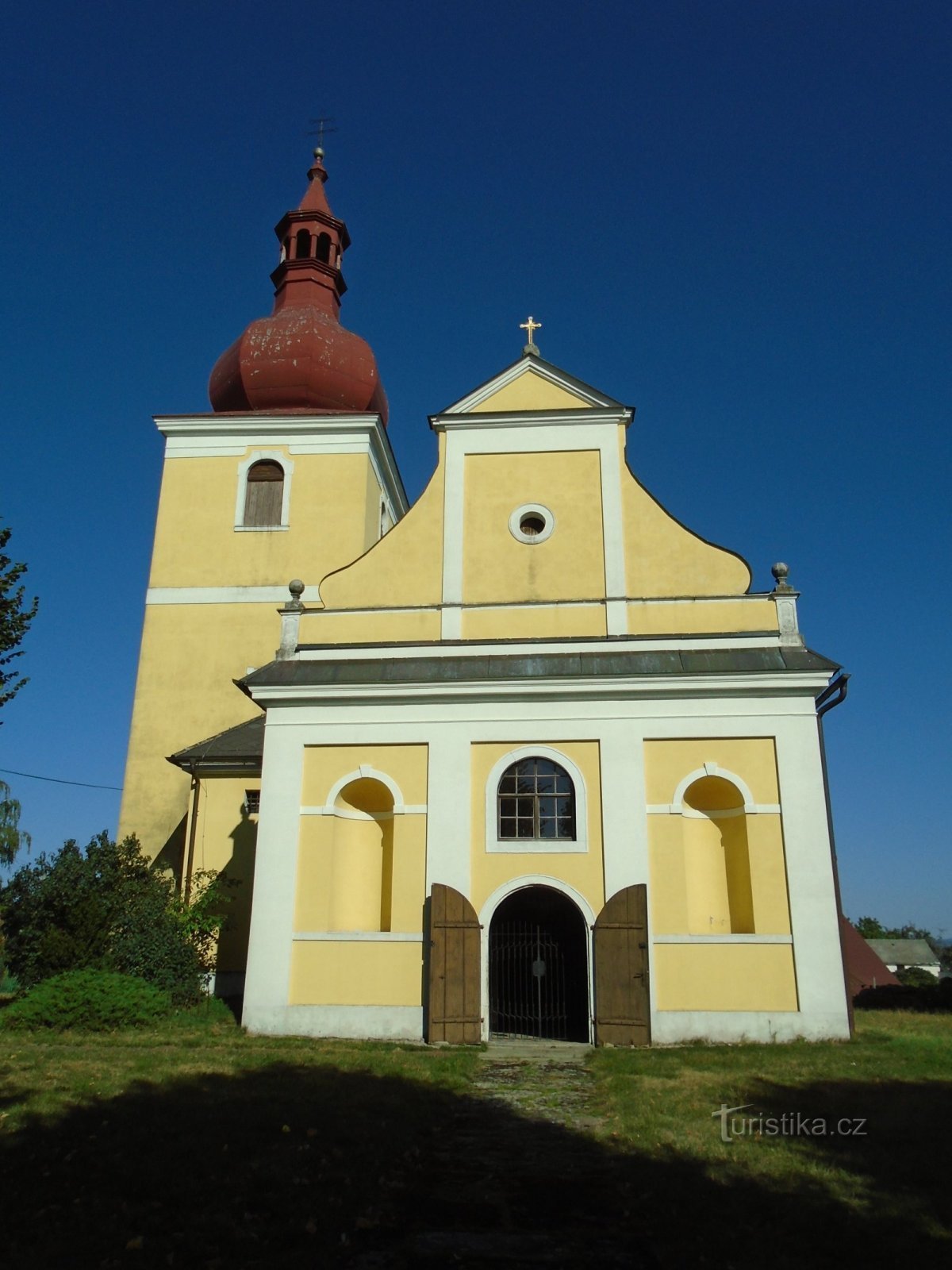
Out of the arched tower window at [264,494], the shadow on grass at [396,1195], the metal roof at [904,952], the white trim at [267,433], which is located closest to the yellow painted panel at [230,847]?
the arched tower window at [264,494]

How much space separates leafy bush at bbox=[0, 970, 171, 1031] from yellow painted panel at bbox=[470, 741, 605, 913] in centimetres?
504

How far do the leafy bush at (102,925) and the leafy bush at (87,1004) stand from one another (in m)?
1.19

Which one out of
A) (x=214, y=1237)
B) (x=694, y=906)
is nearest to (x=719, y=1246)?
(x=214, y=1237)

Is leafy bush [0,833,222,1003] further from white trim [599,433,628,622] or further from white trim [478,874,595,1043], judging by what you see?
white trim [599,433,628,622]

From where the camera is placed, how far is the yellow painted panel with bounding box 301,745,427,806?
14.5 meters

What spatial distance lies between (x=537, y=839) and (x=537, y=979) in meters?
2.41

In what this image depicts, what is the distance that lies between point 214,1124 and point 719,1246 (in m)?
4.19

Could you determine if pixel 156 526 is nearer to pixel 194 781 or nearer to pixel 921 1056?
pixel 194 781

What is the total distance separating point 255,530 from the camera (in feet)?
81.6

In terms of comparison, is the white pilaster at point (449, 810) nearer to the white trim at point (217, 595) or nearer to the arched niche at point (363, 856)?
the arched niche at point (363, 856)

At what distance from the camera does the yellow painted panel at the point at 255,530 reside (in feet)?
80.4

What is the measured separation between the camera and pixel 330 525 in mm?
24828

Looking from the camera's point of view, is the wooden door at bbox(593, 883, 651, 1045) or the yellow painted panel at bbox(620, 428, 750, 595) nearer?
the wooden door at bbox(593, 883, 651, 1045)

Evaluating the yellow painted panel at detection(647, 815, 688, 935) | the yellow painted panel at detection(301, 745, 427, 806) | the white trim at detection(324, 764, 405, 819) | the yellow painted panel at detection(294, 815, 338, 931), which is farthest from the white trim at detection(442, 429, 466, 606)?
the yellow painted panel at detection(647, 815, 688, 935)
